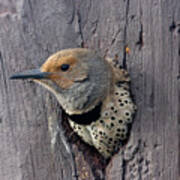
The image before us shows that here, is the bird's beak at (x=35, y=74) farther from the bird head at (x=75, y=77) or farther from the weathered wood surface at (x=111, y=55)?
the weathered wood surface at (x=111, y=55)

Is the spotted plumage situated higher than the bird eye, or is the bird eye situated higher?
the bird eye

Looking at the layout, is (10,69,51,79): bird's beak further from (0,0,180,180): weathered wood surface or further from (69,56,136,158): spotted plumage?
(69,56,136,158): spotted plumage

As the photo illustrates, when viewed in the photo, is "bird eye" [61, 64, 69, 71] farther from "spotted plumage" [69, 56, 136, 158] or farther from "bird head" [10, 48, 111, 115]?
"spotted plumage" [69, 56, 136, 158]

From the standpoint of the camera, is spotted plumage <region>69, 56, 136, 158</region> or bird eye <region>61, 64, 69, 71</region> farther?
spotted plumage <region>69, 56, 136, 158</region>

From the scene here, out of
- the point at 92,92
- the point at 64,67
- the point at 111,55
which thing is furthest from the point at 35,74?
A: the point at 111,55

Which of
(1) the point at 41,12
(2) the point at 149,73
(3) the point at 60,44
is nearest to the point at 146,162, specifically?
(2) the point at 149,73

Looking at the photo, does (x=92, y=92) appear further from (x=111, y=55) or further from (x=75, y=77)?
(x=111, y=55)

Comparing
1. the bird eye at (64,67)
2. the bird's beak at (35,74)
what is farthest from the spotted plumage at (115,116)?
the bird's beak at (35,74)

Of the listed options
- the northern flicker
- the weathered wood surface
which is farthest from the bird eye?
the weathered wood surface
